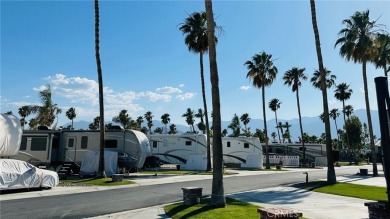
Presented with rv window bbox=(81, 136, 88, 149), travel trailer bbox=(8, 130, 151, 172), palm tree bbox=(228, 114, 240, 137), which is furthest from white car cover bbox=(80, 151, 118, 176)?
palm tree bbox=(228, 114, 240, 137)

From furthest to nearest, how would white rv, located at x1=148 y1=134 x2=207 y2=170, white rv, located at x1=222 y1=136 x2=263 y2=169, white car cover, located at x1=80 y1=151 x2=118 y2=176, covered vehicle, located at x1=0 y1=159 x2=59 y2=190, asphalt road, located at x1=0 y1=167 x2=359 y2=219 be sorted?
white rv, located at x1=222 y1=136 x2=263 y2=169 < white rv, located at x1=148 y1=134 x2=207 y2=170 < white car cover, located at x1=80 y1=151 x2=118 y2=176 < covered vehicle, located at x1=0 y1=159 x2=59 y2=190 < asphalt road, located at x1=0 y1=167 x2=359 y2=219

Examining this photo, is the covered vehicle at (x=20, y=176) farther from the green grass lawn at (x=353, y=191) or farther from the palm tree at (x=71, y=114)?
the palm tree at (x=71, y=114)

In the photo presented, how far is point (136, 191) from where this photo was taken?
56.8ft

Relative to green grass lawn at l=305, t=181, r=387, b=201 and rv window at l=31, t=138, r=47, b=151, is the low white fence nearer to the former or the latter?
green grass lawn at l=305, t=181, r=387, b=201

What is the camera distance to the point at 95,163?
2494 centimetres

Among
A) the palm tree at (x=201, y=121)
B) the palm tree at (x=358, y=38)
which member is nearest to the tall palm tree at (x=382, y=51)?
the palm tree at (x=358, y=38)

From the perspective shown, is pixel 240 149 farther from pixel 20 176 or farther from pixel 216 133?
pixel 216 133

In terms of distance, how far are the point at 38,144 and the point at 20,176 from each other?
32.5ft

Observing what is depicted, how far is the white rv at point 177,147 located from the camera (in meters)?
37.6

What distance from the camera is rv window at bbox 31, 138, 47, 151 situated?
83.9ft

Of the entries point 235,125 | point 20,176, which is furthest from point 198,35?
point 235,125

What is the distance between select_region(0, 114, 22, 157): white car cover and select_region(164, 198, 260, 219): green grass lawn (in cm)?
1103

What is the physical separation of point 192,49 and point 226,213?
24.9 meters

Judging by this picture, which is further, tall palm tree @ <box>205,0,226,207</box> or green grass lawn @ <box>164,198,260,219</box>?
tall palm tree @ <box>205,0,226,207</box>
